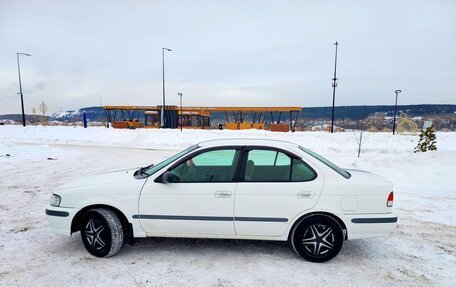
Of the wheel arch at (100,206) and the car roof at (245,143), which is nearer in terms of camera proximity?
the wheel arch at (100,206)

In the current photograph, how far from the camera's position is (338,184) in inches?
151

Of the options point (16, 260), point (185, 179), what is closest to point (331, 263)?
point (185, 179)

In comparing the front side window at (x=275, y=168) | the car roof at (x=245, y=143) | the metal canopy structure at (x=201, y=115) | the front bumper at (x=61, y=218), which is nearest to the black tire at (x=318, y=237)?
the front side window at (x=275, y=168)

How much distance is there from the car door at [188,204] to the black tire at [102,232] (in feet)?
1.27

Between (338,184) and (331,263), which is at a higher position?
(338,184)

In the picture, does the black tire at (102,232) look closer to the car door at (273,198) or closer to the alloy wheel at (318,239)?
the car door at (273,198)

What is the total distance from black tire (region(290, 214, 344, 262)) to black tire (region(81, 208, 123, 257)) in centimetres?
249

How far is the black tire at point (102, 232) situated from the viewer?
154 inches

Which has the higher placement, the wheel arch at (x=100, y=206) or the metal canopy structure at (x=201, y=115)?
the metal canopy structure at (x=201, y=115)

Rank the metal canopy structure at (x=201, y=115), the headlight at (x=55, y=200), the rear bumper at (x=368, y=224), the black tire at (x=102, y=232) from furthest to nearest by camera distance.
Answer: the metal canopy structure at (x=201, y=115) < the headlight at (x=55, y=200) < the black tire at (x=102, y=232) < the rear bumper at (x=368, y=224)

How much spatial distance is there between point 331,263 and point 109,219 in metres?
3.17

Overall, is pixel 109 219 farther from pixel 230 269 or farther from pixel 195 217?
pixel 230 269

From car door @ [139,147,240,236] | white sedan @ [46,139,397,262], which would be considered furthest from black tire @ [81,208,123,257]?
car door @ [139,147,240,236]

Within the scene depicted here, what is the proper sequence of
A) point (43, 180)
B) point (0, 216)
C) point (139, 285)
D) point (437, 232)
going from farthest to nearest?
point (43, 180), point (0, 216), point (437, 232), point (139, 285)
